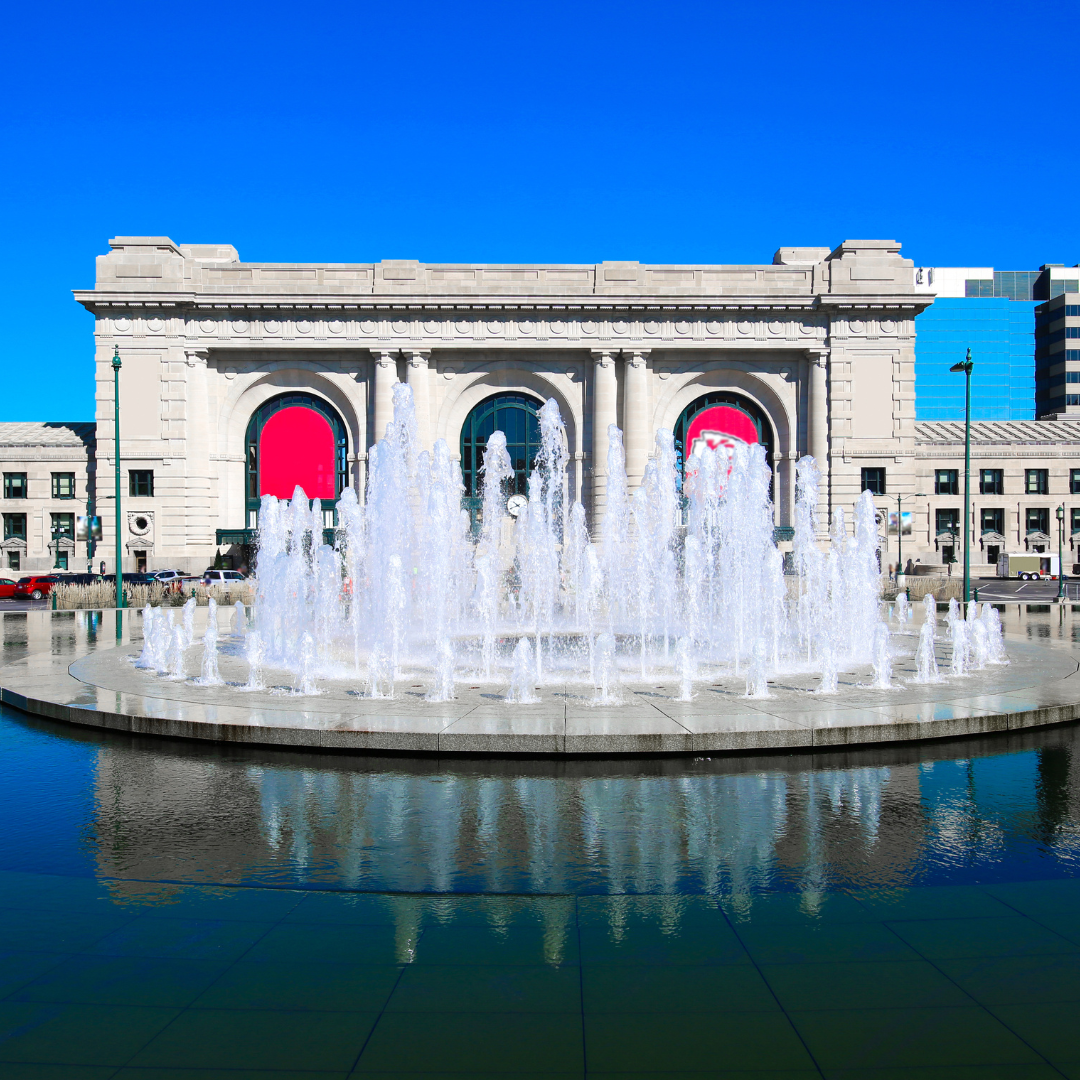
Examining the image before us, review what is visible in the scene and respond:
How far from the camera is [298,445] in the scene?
49719 millimetres

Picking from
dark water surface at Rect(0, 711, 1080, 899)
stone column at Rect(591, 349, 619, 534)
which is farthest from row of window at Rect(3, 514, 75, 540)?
dark water surface at Rect(0, 711, 1080, 899)

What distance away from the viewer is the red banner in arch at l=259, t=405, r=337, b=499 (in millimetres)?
49719

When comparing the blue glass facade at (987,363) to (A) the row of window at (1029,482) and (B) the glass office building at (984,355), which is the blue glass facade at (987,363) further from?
(A) the row of window at (1029,482)

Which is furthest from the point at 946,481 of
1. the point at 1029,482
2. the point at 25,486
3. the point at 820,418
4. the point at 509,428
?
the point at 25,486

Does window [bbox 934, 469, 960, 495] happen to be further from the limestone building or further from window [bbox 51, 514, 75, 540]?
window [bbox 51, 514, 75, 540]

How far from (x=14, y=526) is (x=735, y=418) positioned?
42.9 m

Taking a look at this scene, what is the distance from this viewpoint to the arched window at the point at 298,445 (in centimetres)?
4972

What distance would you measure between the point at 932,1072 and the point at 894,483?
4929 cm

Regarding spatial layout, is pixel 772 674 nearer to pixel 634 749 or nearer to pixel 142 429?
pixel 634 749

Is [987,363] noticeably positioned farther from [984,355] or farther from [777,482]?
[777,482]

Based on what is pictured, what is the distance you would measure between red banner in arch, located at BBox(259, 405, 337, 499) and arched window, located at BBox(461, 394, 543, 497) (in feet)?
25.2

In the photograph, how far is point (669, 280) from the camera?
49.0 m

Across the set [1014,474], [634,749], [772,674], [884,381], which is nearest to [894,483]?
[884,381]

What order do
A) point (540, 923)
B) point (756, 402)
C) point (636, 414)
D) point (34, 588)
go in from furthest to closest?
point (756, 402) → point (636, 414) → point (34, 588) → point (540, 923)
